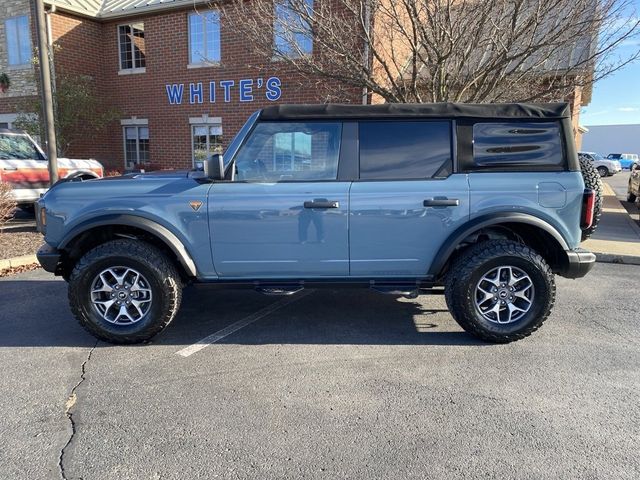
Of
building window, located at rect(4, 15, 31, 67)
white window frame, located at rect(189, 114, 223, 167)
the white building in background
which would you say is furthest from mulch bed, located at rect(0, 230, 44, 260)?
the white building in background

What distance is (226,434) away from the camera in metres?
2.81

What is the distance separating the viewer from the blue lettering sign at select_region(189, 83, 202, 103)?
13.6 metres

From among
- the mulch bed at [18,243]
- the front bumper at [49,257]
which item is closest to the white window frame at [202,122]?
the mulch bed at [18,243]

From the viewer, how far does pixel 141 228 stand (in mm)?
3953

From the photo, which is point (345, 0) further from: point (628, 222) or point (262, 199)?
point (628, 222)

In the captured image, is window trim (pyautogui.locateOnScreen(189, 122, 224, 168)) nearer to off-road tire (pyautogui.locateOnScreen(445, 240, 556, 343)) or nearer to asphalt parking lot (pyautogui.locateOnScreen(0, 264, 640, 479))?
asphalt parking lot (pyautogui.locateOnScreen(0, 264, 640, 479))

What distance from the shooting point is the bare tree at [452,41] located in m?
7.27

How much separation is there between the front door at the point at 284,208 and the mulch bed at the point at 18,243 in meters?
4.55

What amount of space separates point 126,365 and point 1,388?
0.81 meters

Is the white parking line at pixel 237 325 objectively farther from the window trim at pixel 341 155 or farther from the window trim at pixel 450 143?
the window trim at pixel 450 143

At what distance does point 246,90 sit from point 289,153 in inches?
373

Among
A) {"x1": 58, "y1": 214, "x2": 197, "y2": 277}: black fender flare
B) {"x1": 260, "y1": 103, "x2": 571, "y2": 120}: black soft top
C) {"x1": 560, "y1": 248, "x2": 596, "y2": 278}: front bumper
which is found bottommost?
{"x1": 560, "y1": 248, "x2": 596, "y2": 278}: front bumper

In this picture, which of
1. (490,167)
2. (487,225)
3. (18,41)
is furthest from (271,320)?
(18,41)

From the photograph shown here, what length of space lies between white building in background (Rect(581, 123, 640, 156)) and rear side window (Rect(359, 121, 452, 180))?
251 ft
